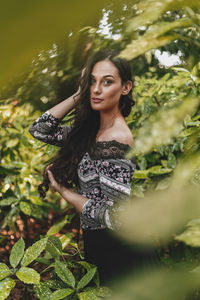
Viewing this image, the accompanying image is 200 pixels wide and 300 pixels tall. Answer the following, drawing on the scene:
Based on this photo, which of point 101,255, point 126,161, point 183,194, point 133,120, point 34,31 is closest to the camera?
point 34,31

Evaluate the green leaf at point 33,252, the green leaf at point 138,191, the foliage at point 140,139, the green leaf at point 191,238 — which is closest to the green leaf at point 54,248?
the foliage at point 140,139

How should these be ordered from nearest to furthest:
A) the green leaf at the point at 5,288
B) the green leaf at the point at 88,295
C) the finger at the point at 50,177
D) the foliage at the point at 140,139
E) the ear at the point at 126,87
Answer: the foliage at the point at 140,139 → the green leaf at the point at 5,288 → the green leaf at the point at 88,295 → the ear at the point at 126,87 → the finger at the point at 50,177

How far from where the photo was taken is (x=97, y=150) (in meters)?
1.06

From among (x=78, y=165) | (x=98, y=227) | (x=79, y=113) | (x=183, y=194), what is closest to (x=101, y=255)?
(x=98, y=227)

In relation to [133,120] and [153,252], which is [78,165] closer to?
[133,120]

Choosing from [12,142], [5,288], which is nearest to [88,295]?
[5,288]

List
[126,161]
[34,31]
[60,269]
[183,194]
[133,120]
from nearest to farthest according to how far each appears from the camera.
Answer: [34,31] → [183,194] → [60,269] → [126,161] → [133,120]

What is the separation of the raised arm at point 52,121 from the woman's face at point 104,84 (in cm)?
12

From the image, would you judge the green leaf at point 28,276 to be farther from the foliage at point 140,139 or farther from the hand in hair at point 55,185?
the hand in hair at point 55,185

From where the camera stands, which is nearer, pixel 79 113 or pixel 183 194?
pixel 183 194

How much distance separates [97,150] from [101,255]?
1.41ft

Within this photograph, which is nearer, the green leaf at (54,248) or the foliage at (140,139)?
the foliage at (140,139)

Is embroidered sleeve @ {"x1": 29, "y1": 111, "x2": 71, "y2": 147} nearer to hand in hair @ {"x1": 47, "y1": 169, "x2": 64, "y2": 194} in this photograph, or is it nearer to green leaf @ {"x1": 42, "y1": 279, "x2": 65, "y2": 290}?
hand in hair @ {"x1": 47, "y1": 169, "x2": 64, "y2": 194}

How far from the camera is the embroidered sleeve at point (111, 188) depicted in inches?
37.3
